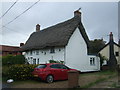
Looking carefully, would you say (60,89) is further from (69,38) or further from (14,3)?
(69,38)

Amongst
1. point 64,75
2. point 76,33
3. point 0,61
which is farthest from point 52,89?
point 76,33

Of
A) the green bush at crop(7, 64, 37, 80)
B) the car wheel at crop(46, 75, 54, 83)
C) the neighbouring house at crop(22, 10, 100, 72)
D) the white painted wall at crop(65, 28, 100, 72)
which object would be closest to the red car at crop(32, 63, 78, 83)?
the car wheel at crop(46, 75, 54, 83)

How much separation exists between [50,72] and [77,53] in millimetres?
8710

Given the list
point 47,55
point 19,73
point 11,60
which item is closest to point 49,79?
point 19,73

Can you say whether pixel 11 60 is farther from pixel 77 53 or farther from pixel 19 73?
pixel 77 53

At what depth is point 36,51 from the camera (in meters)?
23.3

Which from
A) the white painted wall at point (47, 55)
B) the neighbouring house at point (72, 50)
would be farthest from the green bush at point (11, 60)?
the neighbouring house at point (72, 50)

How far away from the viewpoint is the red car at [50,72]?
10398 millimetres

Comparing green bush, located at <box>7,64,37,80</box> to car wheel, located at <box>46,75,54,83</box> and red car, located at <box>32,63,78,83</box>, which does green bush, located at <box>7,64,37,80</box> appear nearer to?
red car, located at <box>32,63,78,83</box>

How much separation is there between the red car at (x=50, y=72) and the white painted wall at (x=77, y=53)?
5.70 m

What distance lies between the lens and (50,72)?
420 inches

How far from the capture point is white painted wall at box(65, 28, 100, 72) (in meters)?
17.6

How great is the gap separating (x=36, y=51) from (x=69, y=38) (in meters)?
8.18

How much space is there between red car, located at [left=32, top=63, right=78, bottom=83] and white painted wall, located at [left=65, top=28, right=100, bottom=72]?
570 centimetres
